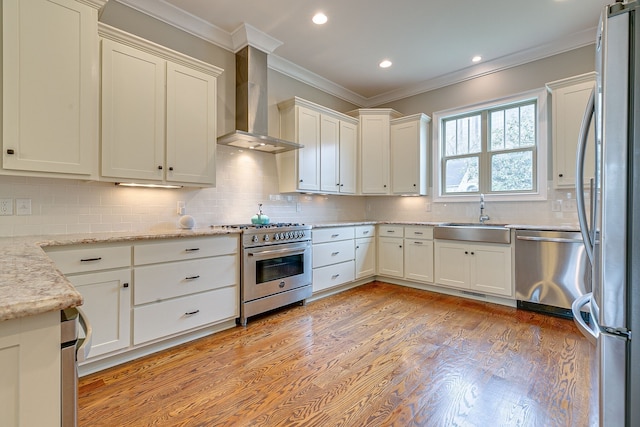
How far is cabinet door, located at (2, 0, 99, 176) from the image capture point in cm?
193

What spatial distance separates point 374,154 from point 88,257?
12.6 ft

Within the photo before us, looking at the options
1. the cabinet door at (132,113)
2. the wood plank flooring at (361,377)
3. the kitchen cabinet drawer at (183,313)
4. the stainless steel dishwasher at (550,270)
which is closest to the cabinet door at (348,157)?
the wood plank flooring at (361,377)

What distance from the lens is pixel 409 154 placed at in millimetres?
4633

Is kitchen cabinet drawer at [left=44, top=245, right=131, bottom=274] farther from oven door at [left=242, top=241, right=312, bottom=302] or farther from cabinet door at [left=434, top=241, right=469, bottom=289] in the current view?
cabinet door at [left=434, top=241, right=469, bottom=289]

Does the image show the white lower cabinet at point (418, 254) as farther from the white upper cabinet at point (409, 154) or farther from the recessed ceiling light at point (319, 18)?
the recessed ceiling light at point (319, 18)

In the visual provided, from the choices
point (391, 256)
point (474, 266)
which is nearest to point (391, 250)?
point (391, 256)

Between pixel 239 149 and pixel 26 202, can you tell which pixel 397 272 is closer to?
pixel 239 149

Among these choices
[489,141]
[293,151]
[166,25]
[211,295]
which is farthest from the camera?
[489,141]

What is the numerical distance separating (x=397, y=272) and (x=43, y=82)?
413 centimetres

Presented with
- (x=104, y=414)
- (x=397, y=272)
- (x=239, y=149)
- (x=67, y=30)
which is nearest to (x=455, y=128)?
(x=397, y=272)

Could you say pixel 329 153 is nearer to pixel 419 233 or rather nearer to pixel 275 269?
pixel 419 233

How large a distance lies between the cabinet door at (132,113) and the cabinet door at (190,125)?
8 centimetres

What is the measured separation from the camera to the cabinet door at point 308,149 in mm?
3951

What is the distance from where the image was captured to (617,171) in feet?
3.13
